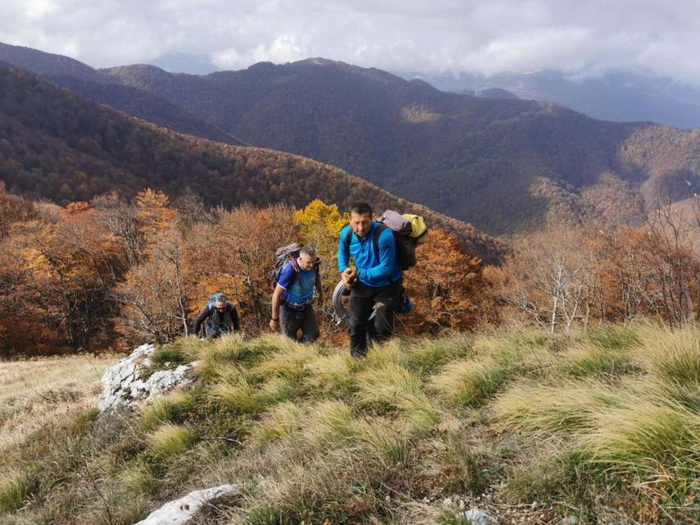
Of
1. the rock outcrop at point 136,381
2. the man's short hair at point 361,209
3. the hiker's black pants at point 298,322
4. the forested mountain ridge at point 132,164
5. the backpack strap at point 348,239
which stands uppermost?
the forested mountain ridge at point 132,164

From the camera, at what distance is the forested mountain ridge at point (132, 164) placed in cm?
7830

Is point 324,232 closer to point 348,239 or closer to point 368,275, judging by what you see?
point 348,239

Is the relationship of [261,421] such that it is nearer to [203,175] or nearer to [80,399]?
[80,399]

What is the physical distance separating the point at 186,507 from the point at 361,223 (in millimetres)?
2884

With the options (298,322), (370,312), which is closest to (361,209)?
(370,312)

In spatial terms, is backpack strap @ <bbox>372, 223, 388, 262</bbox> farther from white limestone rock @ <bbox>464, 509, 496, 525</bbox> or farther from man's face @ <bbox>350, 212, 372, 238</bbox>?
white limestone rock @ <bbox>464, 509, 496, 525</bbox>

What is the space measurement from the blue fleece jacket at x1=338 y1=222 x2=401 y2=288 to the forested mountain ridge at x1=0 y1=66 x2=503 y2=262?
74.5 metres

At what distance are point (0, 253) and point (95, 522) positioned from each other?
35.8m

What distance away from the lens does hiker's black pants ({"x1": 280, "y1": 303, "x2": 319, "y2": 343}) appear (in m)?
6.09

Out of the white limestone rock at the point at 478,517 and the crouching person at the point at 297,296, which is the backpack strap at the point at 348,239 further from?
the white limestone rock at the point at 478,517

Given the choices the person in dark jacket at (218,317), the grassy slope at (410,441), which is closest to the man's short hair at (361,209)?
the grassy slope at (410,441)

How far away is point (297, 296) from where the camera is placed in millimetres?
5961

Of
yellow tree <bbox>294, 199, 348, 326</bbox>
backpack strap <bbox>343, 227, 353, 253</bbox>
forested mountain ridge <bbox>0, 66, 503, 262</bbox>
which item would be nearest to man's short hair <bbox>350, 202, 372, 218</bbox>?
backpack strap <bbox>343, 227, 353, 253</bbox>

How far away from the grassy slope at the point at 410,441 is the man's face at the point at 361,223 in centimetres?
134
